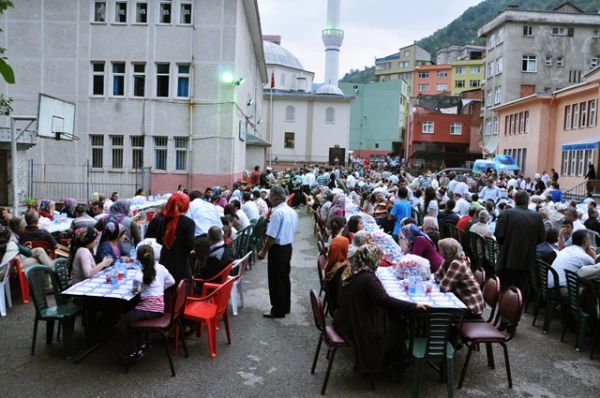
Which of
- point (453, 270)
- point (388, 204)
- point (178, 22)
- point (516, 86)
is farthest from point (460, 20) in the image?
point (453, 270)

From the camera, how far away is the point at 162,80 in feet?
77.4

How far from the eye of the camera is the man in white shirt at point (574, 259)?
7.47 metres

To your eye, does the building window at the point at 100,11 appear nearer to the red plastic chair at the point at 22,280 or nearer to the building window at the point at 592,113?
the red plastic chair at the point at 22,280

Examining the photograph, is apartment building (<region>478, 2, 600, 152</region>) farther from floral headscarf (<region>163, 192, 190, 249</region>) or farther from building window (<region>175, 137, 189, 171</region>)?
floral headscarf (<region>163, 192, 190, 249</region>)

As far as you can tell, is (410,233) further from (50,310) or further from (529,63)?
(529,63)

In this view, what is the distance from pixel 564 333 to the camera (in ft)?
23.8

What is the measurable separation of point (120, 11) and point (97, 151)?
6420mm

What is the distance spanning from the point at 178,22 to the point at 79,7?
4.43m

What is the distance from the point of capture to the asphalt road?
542cm

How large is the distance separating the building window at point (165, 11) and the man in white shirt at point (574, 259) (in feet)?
67.1

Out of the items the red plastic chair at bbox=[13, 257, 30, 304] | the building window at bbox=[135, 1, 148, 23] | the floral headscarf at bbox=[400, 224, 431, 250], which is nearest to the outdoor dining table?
the red plastic chair at bbox=[13, 257, 30, 304]

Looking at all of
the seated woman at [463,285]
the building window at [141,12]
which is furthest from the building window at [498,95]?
the seated woman at [463,285]

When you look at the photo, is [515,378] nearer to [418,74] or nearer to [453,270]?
[453,270]

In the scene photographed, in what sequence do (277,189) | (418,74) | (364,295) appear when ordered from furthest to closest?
1. (418,74)
2. (277,189)
3. (364,295)
